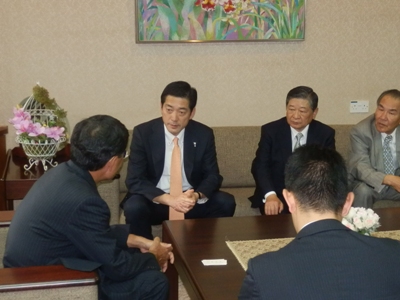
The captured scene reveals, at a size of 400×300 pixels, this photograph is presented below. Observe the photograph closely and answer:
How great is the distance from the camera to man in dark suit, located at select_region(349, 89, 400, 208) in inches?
153

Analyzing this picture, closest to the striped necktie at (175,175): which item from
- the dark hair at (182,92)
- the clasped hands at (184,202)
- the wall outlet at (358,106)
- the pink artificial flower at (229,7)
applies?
the clasped hands at (184,202)

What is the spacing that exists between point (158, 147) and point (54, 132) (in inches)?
26.6

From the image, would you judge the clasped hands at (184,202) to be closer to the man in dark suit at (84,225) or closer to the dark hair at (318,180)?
the man in dark suit at (84,225)

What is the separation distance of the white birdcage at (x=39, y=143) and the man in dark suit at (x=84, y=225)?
54.0 inches

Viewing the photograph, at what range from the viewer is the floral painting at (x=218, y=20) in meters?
4.32

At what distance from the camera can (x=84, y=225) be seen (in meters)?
2.26

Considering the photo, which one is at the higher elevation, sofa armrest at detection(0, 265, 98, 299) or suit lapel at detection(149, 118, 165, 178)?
suit lapel at detection(149, 118, 165, 178)

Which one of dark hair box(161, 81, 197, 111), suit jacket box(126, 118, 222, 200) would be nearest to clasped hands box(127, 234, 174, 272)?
suit jacket box(126, 118, 222, 200)

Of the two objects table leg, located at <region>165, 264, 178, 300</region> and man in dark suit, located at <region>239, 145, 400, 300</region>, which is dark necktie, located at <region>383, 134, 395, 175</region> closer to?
table leg, located at <region>165, 264, 178, 300</region>

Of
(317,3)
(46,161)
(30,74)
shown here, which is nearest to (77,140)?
(46,161)

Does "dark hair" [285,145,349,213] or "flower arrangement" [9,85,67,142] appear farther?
"flower arrangement" [9,85,67,142]

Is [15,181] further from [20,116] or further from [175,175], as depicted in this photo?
[175,175]

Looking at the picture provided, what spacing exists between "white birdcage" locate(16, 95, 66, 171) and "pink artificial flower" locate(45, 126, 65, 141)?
0.13 feet

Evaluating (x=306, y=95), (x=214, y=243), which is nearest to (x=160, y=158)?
(x=306, y=95)
